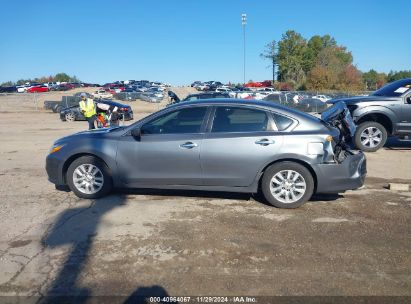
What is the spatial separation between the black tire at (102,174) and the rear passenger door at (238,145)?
1526mm

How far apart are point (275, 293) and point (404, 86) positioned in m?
8.38

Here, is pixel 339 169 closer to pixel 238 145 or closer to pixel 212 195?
pixel 238 145

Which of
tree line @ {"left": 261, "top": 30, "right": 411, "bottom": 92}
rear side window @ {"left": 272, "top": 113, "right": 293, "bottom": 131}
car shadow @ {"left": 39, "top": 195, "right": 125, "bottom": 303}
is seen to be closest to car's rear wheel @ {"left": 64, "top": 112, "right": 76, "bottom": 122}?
car shadow @ {"left": 39, "top": 195, "right": 125, "bottom": 303}

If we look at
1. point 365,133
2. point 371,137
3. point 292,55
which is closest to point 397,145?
point 371,137

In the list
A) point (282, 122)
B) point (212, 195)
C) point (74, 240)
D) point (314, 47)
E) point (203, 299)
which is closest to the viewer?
point (203, 299)

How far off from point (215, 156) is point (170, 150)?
26.1 inches

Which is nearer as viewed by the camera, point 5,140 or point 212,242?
point 212,242

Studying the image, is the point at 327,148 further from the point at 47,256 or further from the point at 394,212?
the point at 47,256

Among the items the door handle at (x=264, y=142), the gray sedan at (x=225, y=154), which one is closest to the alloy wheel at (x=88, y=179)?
the gray sedan at (x=225, y=154)

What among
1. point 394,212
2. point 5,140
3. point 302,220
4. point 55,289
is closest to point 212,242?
point 302,220

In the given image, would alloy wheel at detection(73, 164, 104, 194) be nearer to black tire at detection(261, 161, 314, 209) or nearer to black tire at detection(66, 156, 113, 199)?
black tire at detection(66, 156, 113, 199)

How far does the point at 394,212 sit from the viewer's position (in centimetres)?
532

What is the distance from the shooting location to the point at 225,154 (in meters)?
5.42

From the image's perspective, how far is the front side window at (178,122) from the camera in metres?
5.64
